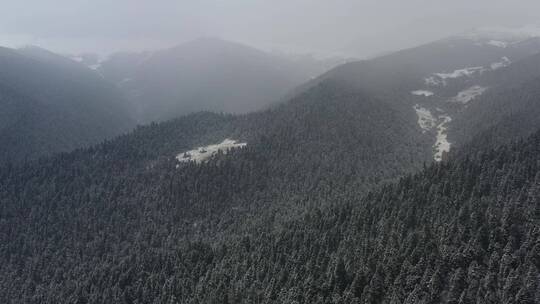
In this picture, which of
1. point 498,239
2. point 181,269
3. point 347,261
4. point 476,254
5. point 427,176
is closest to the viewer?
point 476,254

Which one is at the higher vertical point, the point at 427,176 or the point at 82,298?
the point at 427,176

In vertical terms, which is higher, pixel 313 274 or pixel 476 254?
pixel 476 254

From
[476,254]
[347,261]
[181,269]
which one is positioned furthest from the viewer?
[181,269]

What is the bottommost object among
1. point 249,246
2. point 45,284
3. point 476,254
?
point 45,284

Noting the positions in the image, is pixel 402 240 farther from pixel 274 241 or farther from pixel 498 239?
pixel 274 241

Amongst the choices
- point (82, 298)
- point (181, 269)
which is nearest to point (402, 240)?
point (181, 269)

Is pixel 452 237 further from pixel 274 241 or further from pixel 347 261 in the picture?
pixel 274 241

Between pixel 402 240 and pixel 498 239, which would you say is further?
pixel 402 240

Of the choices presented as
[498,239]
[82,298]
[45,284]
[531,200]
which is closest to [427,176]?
[531,200]

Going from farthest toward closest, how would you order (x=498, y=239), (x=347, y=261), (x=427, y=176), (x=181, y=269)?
(x=427, y=176)
(x=181, y=269)
(x=347, y=261)
(x=498, y=239)
